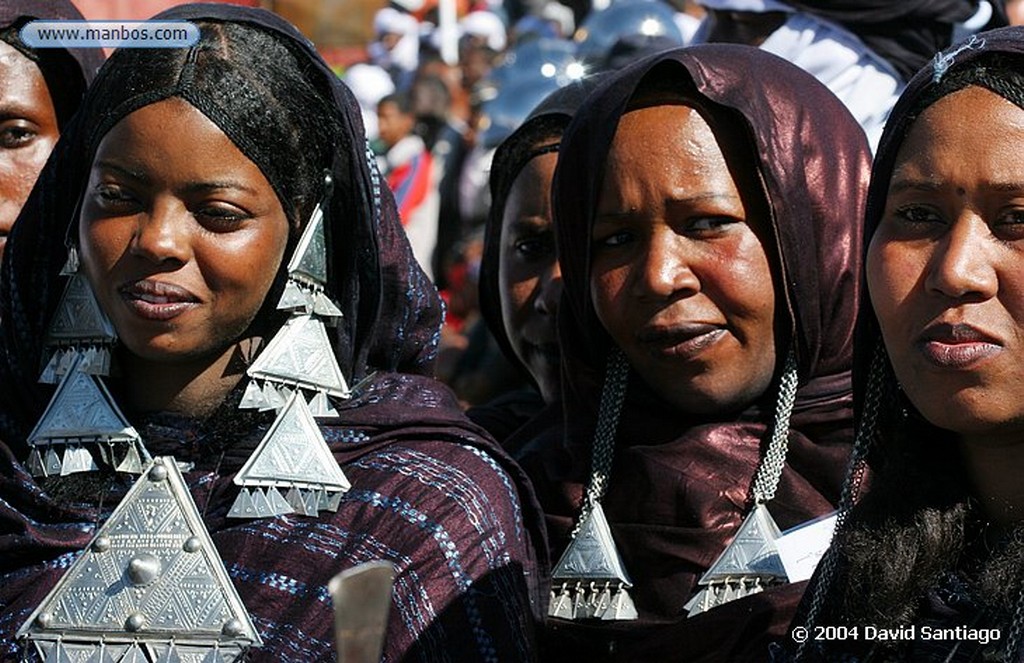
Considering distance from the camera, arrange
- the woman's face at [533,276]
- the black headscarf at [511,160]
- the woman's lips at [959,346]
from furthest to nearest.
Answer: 1. the black headscarf at [511,160]
2. the woman's face at [533,276]
3. the woman's lips at [959,346]

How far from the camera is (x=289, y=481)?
3.39 metres

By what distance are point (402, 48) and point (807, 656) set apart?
38.6 feet

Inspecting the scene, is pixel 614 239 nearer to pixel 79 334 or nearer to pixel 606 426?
pixel 606 426

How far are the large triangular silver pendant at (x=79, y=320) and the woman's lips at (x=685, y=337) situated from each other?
100 cm

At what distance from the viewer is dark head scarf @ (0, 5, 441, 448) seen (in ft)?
11.5

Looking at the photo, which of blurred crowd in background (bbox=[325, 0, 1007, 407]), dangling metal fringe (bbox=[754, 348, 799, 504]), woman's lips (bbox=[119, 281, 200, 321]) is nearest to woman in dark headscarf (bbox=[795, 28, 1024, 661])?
dangling metal fringe (bbox=[754, 348, 799, 504])

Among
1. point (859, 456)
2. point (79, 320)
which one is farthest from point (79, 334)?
point (859, 456)

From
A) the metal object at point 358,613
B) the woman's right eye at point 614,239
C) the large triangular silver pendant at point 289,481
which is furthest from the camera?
the woman's right eye at point 614,239

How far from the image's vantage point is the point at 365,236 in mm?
3645

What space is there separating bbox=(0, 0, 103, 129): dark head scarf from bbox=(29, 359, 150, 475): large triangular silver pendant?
42.5 inches

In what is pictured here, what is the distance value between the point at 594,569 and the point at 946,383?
1027 millimetres

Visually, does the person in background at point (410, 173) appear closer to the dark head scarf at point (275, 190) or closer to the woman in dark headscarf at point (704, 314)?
the dark head scarf at point (275, 190)

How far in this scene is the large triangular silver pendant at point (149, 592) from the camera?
3.23 meters

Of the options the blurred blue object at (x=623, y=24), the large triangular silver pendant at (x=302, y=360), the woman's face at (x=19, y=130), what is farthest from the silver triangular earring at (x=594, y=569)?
the blurred blue object at (x=623, y=24)
